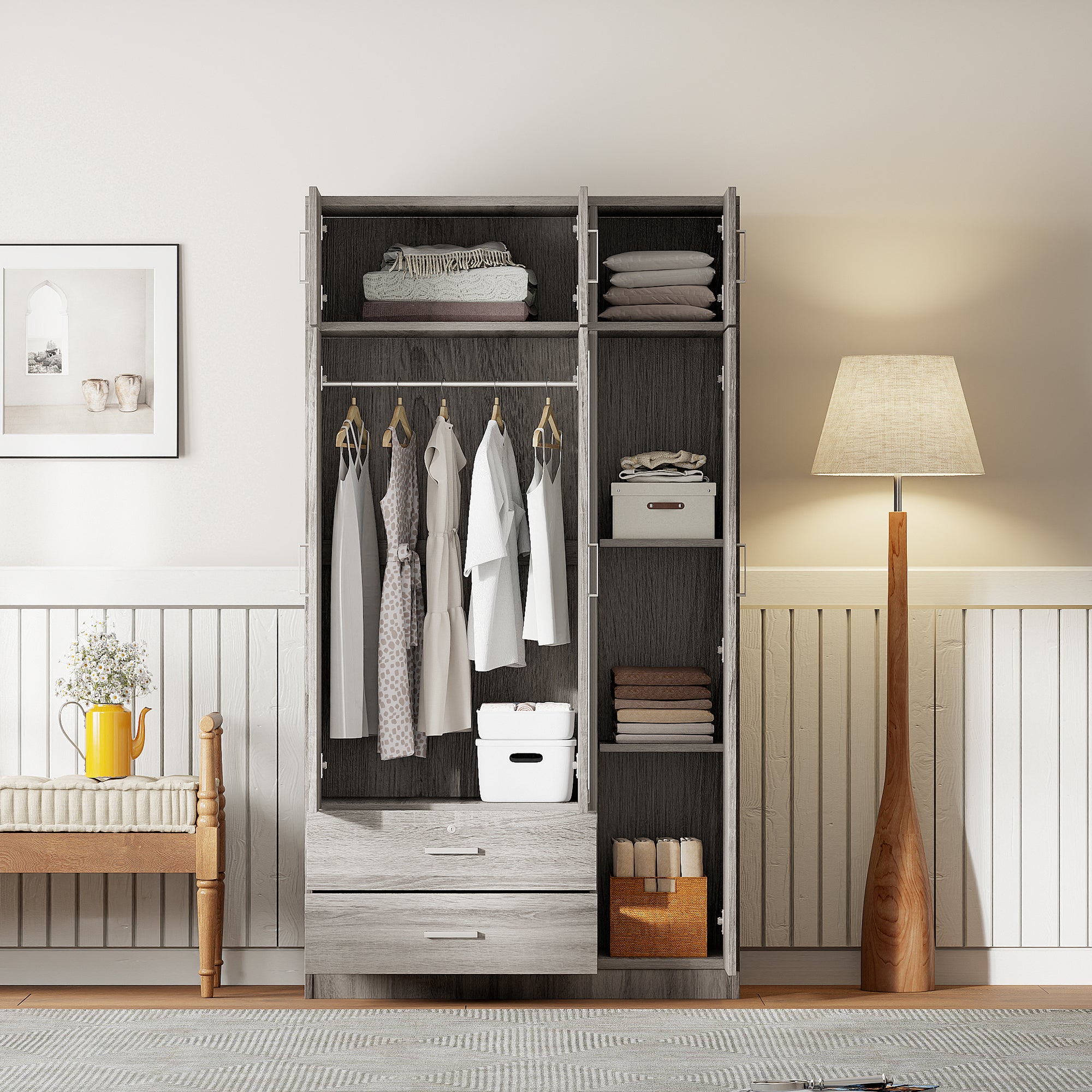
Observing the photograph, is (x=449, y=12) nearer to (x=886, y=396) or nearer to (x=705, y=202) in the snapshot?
(x=705, y=202)

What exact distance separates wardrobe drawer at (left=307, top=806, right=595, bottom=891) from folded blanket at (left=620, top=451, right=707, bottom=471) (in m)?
0.96

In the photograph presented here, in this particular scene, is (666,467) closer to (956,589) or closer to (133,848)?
(956,589)

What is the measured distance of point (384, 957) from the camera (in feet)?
8.95

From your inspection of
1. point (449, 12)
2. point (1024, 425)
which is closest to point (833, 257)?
point (1024, 425)

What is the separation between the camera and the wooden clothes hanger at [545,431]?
2873mm

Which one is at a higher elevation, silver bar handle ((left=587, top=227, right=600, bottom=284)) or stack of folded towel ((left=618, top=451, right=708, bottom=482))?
silver bar handle ((left=587, top=227, right=600, bottom=284))

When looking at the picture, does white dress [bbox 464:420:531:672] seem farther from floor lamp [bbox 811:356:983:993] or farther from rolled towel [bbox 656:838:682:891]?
floor lamp [bbox 811:356:983:993]

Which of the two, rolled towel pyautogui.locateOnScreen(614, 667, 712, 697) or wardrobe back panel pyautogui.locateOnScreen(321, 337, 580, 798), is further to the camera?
wardrobe back panel pyautogui.locateOnScreen(321, 337, 580, 798)

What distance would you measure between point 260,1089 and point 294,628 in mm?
1990

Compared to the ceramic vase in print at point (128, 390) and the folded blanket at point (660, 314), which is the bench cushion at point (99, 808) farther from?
the folded blanket at point (660, 314)

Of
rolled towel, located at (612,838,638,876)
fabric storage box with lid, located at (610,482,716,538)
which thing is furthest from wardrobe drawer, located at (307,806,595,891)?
fabric storage box with lid, located at (610,482,716,538)

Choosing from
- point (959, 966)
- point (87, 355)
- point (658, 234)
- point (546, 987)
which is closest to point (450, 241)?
point (658, 234)

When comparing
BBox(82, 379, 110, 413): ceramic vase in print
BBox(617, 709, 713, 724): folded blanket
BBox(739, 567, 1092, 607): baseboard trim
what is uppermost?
BBox(82, 379, 110, 413): ceramic vase in print

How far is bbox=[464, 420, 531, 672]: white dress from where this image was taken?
2777 millimetres
